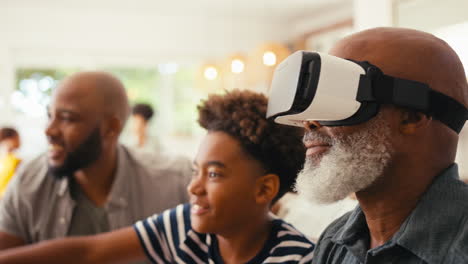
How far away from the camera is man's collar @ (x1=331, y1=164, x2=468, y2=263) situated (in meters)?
0.71

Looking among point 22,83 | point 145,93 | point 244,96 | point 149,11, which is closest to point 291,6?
point 149,11

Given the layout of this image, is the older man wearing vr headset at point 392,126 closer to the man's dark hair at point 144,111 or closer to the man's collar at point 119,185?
the man's collar at point 119,185

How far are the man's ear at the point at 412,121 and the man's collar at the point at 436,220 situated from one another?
85 mm

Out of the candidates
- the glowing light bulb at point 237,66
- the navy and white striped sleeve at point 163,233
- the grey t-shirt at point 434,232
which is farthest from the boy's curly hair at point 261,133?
the glowing light bulb at point 237,66

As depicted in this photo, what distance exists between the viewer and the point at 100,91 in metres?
1.85

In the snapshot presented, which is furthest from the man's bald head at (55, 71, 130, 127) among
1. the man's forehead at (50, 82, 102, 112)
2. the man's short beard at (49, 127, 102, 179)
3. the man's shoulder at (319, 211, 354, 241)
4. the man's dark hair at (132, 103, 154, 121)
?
the man's dark hair at (132, 103, 154, 121)

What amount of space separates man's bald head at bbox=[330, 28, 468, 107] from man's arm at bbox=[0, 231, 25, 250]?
1.43 meters

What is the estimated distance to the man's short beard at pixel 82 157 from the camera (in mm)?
1731

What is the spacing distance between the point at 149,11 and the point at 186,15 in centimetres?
58

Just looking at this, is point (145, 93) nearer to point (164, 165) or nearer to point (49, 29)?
point (49, 29)

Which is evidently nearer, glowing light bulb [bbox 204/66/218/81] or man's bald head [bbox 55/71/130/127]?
man's bald head [bbox 55/71/130/127]

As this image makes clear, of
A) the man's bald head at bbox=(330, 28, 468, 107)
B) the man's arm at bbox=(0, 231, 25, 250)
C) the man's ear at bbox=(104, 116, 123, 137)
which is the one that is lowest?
the man's arm at bbox=(0, 231, 25, 250)

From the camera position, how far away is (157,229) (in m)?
1.27

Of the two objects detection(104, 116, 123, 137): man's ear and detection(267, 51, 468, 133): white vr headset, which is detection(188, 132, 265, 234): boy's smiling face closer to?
detection(267, 51, 468, 133): white vr headset
